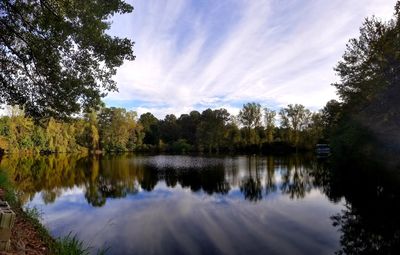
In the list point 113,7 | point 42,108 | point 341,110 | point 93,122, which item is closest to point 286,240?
point 113,7

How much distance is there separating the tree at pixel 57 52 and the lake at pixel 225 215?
17.4 feet

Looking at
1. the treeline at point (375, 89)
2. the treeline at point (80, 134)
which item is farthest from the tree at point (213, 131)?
the treeline at point (375, 89)

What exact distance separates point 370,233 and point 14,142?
73087 millimetres

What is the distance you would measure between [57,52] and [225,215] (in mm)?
9990

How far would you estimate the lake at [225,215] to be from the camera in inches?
441

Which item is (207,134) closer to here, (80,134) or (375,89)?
(80,134)

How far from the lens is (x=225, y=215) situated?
51.2 ft

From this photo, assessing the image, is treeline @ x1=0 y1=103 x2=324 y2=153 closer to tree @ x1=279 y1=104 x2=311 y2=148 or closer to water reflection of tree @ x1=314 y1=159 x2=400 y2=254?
tree @ x1=279 y1=104 x2=311 y2=148

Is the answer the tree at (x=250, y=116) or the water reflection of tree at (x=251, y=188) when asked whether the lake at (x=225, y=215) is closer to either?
the water reflection of tree at (x=251, y=188)

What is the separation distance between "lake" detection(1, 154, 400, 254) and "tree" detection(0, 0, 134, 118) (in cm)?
532

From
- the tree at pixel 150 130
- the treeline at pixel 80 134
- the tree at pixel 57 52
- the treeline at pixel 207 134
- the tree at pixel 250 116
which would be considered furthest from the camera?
the tree at pixel 150 130

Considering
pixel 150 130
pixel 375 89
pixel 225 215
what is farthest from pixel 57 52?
pixel 150 130

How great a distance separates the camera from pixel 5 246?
6359 mm

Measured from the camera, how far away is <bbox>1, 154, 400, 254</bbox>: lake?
11203 mm
